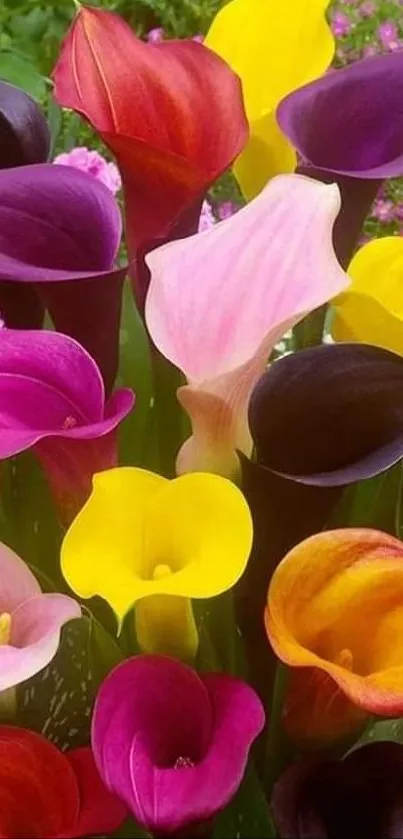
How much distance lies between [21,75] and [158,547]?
0.75m

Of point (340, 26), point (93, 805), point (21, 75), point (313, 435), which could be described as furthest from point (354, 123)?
point (340, 26)

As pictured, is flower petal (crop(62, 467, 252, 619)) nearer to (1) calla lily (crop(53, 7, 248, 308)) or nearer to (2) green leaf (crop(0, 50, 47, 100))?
(1) calla lily (crop(53, 7, 248, 308))

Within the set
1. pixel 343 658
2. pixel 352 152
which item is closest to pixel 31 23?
pixel 352 152

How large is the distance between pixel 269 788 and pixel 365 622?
61mm

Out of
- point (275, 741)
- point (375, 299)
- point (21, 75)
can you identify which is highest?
point (375, 299)

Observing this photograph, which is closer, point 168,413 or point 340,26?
point 168,413

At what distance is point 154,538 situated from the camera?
32cm

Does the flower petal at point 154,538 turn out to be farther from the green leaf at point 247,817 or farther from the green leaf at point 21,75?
the green leaf at point 21,75

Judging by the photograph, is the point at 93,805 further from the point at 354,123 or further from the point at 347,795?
the point at 354,123

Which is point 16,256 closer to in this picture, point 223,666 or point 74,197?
point 74,197

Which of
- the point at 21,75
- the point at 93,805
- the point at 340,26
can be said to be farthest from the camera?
the point at 340,26

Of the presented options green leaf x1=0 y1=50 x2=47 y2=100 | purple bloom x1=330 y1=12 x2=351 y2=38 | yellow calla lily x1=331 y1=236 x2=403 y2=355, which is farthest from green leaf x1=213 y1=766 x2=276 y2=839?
purple bloom x1=330 y1=12 x2=351 y2=38

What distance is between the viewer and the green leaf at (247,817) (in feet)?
1.06

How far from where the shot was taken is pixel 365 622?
0.32 metres
